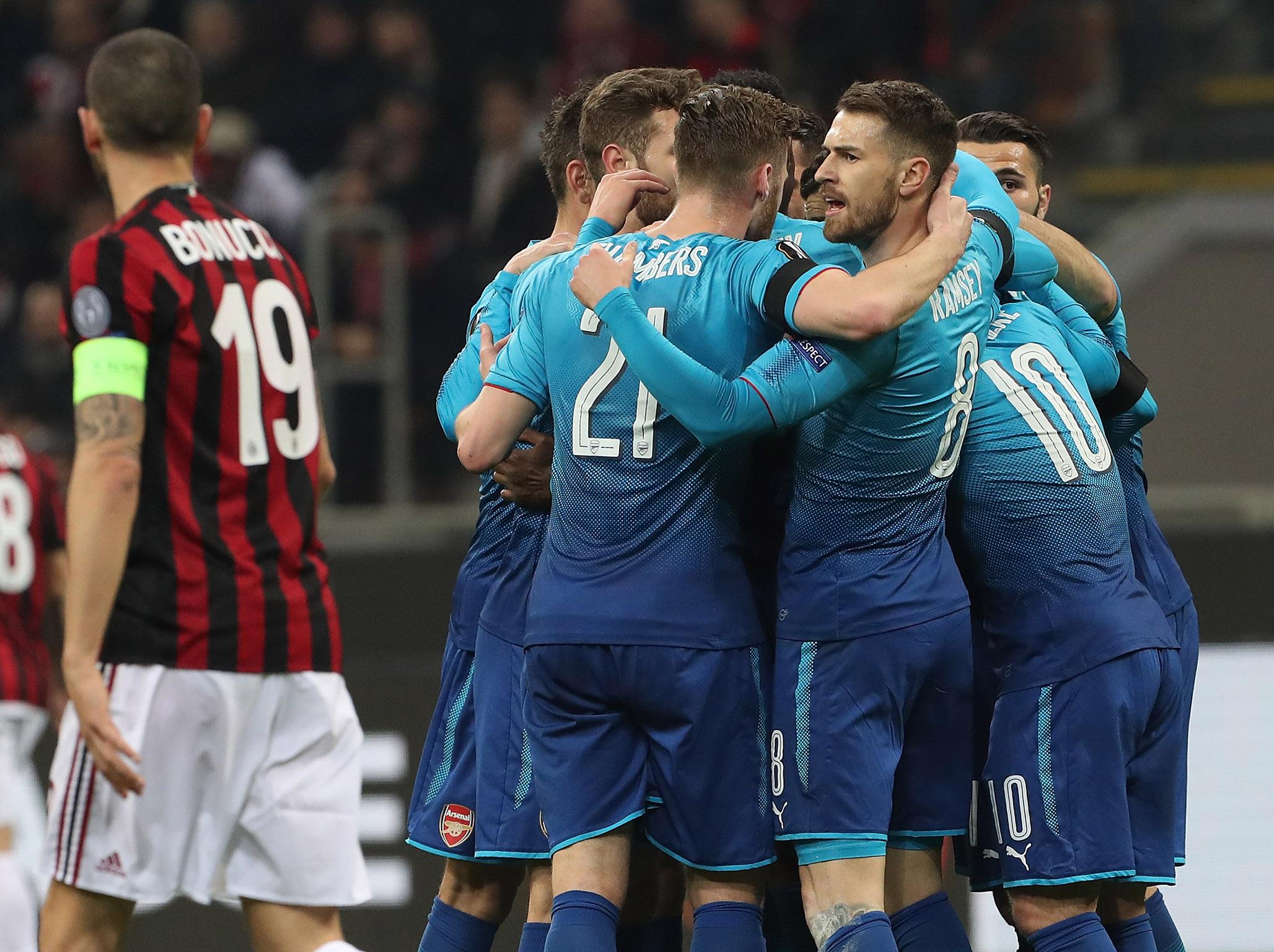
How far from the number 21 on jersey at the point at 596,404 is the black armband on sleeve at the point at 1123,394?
4.41ft

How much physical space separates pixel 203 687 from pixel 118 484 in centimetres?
51

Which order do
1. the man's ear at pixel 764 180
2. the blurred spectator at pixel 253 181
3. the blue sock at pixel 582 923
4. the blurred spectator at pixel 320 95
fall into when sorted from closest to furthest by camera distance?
the blue sock at pixel 582 923, the man's ear at pixel 764 180, the blurred spectator at pixel 253 181, the blurred spectator at pixel 320 95

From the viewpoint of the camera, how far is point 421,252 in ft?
30.4

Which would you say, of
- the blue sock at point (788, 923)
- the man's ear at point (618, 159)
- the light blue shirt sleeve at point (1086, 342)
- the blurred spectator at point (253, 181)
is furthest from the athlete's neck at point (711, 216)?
the blurred spectator at point (253, 181)

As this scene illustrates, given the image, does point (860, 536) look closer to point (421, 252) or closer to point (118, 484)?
point (118, 484)

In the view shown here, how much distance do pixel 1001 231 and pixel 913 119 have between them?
1.43 ft

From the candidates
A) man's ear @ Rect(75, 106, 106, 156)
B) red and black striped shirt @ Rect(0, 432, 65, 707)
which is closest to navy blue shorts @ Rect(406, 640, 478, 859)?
man's ear @ Rect(75, 106, 106, 156)

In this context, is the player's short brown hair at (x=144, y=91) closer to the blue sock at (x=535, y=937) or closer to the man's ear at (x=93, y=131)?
the man's ear at (x=93, y=131)

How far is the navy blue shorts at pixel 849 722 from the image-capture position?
3811 millimetres

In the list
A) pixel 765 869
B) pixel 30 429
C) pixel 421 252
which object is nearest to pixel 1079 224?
pixel 421 252

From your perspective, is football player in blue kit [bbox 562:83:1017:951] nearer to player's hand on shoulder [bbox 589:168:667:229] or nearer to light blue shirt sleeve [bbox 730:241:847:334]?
light blue shirt sleeve [bbox 730:241:847:334]

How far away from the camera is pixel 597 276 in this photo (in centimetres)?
375

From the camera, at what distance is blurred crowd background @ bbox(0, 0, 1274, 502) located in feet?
26.7

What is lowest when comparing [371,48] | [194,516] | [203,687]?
[203,687]
